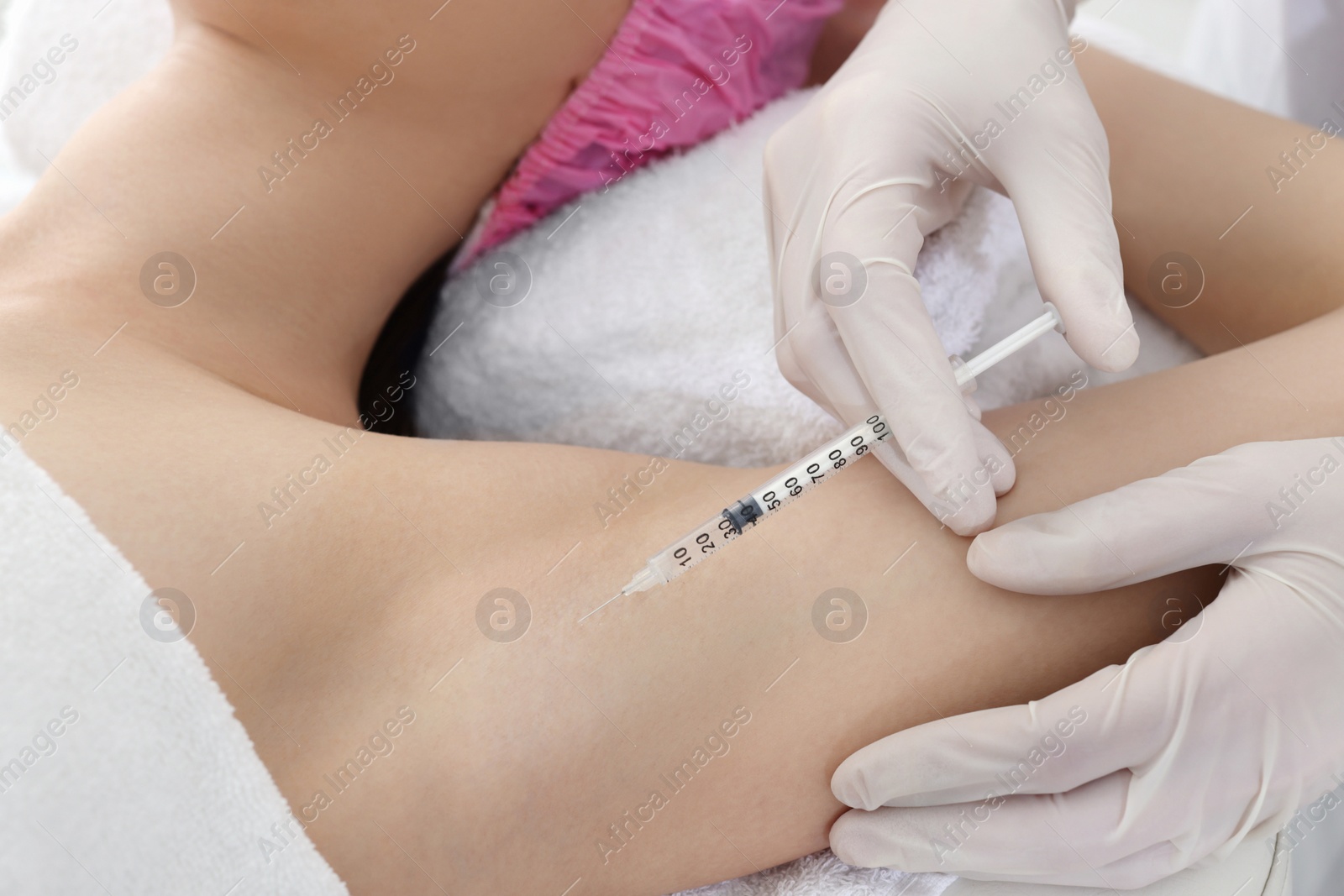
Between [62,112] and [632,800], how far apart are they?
56.6 inches

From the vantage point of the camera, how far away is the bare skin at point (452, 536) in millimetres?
705

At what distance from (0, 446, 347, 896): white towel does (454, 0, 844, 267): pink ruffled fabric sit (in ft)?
2.23

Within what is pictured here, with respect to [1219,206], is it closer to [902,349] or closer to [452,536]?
[902,349]

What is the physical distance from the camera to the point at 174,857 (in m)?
0.60

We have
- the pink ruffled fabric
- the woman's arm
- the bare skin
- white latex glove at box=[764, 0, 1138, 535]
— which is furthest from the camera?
the pink ruffled fabric

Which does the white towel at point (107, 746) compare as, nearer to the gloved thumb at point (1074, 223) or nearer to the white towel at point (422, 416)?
the white towel at point (422, 416)

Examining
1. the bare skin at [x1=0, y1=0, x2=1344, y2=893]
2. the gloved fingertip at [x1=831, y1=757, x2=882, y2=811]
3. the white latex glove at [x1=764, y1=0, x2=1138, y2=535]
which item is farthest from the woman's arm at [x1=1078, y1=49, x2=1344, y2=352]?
the gloved fingertip at [x1=831, y1=757, x2=882, y2=811]

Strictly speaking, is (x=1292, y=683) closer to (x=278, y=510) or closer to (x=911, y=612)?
(x=911, y=612)

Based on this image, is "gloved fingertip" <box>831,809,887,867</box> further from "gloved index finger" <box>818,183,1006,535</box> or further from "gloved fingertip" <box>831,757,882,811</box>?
"gloved index finger" <box>818,183,1006,535</box>

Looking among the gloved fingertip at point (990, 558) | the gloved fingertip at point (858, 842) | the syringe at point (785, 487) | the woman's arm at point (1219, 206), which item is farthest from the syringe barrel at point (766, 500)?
the woman's arm at point (1219, 206)

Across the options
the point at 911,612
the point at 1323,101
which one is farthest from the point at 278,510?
the point at 1323,101

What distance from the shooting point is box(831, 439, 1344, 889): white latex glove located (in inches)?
29.6

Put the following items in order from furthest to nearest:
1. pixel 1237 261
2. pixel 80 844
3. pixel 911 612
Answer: pixel 1237 261 → pixel 911 612 → pixel 80 844

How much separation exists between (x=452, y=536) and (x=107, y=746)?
0.31 metres
